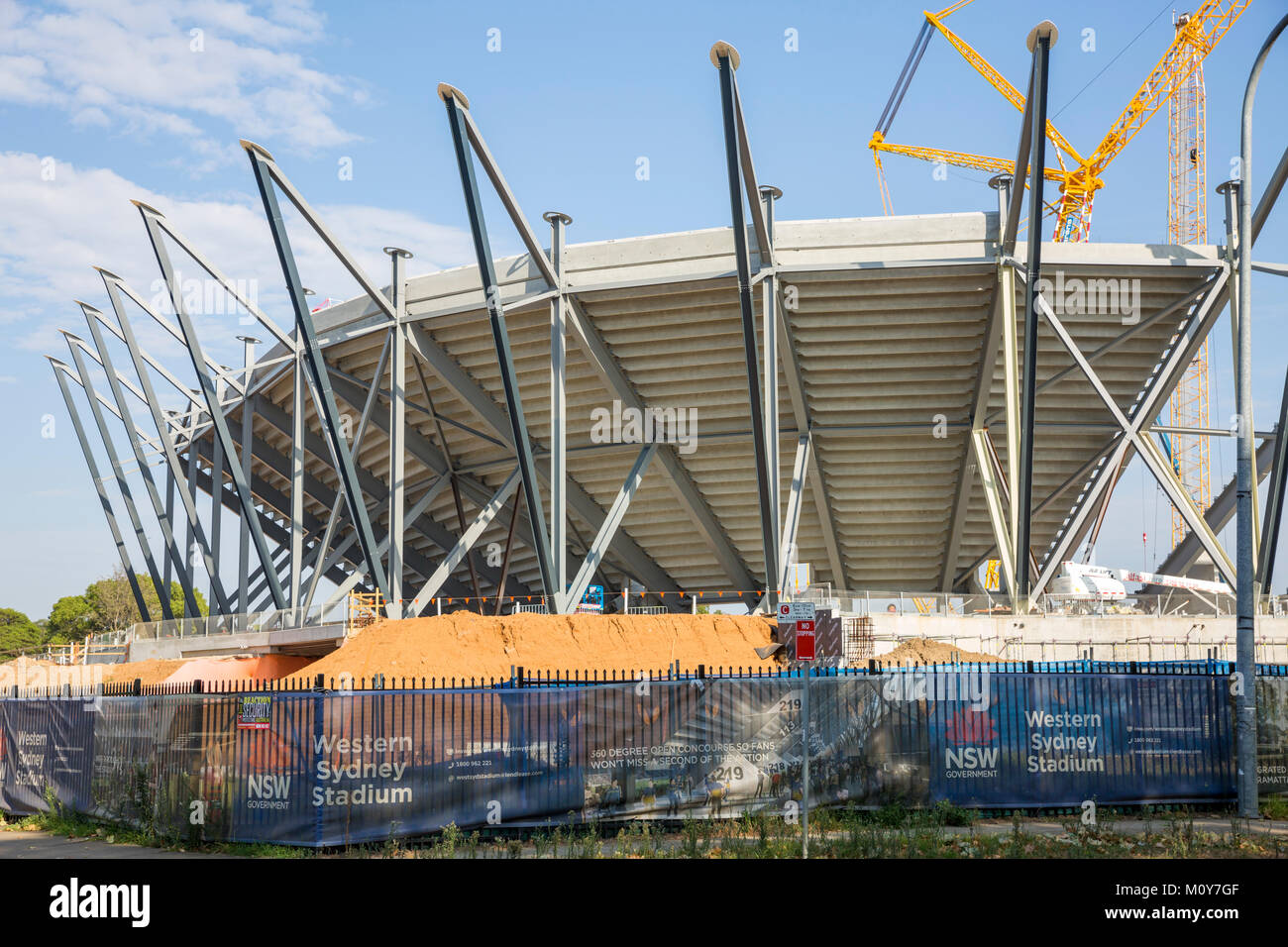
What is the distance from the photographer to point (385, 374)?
37094 millimetres

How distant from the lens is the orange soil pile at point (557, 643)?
25.2 metres

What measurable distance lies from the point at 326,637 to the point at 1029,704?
21.3 meters

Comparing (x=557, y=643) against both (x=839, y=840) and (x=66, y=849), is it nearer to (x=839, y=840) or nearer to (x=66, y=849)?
(x=66, y=849)

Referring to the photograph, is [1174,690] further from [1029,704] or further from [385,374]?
[385,374]

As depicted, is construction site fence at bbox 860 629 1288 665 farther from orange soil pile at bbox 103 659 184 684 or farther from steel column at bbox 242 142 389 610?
orange soil pile at bbox 103 659 184 684

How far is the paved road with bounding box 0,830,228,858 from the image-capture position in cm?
1248

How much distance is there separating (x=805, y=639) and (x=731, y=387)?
2231 centimetres

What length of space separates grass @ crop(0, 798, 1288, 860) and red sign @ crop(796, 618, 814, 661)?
1.91m

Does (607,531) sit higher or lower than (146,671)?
higher

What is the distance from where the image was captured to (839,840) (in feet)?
37.7
